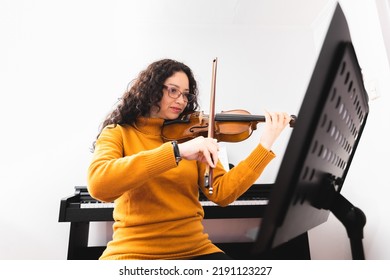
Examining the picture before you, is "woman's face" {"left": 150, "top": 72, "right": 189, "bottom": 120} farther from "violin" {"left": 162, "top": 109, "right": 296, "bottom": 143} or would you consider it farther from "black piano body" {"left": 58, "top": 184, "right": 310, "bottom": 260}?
"black piano body" {"left": 58, "top": 184, "right": 310, "bottom": 260}

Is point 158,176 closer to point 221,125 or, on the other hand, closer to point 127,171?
point 127,171

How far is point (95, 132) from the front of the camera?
208cm

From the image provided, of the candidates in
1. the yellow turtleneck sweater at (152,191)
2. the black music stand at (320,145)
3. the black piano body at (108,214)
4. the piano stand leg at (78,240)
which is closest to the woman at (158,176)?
the yellow turtleneck sweater at (152,191)

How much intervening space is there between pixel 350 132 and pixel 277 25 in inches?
87.1

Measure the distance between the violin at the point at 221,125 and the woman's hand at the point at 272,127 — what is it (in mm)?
196

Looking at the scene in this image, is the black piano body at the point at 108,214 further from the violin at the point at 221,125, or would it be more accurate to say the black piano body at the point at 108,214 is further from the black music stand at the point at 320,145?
the black music stand at the point at 320,145

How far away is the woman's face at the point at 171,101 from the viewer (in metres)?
1.05

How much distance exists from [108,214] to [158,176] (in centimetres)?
75

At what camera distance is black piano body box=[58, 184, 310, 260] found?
1.46m

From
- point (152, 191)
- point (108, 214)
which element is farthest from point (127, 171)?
point (108, 214)

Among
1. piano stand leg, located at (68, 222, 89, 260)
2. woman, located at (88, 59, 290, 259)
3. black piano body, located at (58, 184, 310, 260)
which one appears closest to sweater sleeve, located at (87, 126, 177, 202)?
woman, located at (88, 59, 290, 259)

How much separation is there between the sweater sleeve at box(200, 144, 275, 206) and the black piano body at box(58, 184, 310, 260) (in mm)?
556
